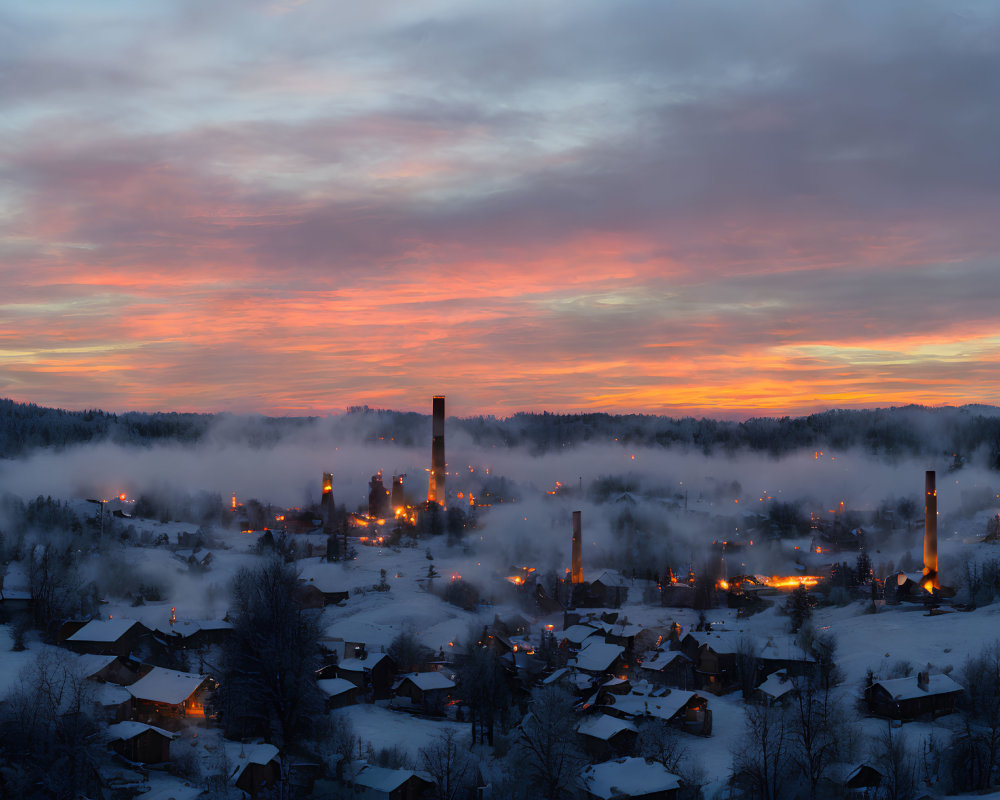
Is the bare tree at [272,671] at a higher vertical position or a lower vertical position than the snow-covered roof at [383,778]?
higher

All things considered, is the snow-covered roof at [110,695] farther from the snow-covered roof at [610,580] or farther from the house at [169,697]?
the snow-covered roof at [610,580]

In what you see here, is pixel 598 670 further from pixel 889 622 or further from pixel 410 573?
pixel 410 573

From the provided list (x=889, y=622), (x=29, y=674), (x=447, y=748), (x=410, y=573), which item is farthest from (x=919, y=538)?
(x=29, y=674)

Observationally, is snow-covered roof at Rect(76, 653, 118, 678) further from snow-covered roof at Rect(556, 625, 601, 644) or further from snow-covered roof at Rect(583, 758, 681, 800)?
snow-covered roof at Rect(556, 625, 601, 644)

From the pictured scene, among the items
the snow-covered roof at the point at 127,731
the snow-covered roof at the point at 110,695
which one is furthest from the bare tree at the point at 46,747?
the snow-covered roof at the point at 110,695

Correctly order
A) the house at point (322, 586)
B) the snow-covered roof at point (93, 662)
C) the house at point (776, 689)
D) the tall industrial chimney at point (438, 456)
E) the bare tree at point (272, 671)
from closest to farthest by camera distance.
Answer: the bare tree at point (272, 671)
the snow-covered roof at point (93, 662)
the house at point (776, 689)
the house at point (322, 586)
the tall industrial chimney at point (438, 456)

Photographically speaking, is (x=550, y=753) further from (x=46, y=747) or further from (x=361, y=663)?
(x=361, y=663)

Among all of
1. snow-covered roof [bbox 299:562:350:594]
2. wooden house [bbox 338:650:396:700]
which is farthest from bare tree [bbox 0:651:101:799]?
snow-covered roof [bbox 299:562:350:594]
